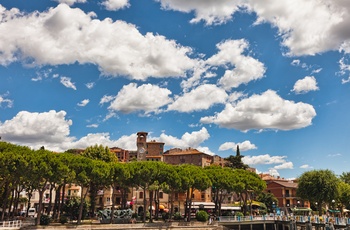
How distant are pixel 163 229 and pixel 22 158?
20722 mm

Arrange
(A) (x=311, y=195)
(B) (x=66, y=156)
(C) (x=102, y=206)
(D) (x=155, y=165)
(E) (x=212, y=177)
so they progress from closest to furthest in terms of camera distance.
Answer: (B) (x=66, y=156)
(D) (x=155, y=165)
(E) (x=212, y=177)
(A) (x=311, y=195)
(C) (x=102, y=206)

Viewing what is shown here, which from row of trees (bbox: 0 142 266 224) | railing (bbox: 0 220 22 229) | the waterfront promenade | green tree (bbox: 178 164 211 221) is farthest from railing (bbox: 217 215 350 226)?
railing (bbox: 0 220 22 229)

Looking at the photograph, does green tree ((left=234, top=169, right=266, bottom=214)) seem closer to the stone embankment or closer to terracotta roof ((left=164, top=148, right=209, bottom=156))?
the stone embankment

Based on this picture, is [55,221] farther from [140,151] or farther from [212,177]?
[140,151]

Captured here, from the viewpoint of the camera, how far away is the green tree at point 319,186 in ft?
201

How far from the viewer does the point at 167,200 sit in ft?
240

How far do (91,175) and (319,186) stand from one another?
142ft

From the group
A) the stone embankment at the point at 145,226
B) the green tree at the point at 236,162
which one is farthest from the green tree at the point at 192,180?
the green tree at the point at 236,162

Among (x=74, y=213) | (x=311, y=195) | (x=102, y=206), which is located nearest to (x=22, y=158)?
(x=74, y=213)

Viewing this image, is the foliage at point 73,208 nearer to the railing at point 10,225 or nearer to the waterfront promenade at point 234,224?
the waterfront promenade at point 234,224

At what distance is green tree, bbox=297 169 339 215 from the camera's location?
61.2 m

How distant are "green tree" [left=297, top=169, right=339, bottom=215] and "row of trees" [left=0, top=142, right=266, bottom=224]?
10.5 metres

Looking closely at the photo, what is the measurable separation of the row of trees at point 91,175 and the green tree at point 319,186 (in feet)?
34.3

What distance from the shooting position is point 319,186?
62094 mm
